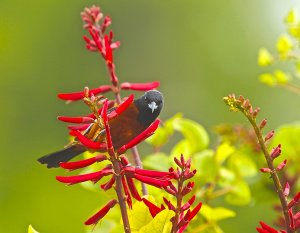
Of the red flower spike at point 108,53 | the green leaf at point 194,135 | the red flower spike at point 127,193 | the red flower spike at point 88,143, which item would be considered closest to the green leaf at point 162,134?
the green leaf at point 194,135

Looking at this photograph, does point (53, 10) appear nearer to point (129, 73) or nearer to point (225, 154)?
point (129, 73)

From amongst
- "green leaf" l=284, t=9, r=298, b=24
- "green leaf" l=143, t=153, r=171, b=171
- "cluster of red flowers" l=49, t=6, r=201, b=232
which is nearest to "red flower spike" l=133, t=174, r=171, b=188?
"cluster of red flowers" l=49, t=6, r=201, b=232

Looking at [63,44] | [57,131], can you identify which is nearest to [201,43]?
[63,44]

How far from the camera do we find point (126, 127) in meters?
1.89

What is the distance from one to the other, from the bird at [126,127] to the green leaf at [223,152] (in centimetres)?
24

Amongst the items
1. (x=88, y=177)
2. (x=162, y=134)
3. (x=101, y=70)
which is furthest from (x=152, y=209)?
(x=101, y=70)

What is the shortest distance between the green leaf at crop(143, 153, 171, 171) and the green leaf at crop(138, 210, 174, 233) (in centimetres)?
73

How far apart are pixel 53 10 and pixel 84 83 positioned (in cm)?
259

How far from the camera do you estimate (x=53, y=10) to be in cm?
1288

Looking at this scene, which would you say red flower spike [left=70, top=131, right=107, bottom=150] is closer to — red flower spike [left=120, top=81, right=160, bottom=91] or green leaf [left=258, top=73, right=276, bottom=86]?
red flower spike [left=120, top=81, right=160, bottom=91]

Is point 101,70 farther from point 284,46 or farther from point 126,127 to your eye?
point 126,127

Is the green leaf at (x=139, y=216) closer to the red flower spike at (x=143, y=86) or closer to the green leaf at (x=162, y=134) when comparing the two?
the red flower spike at (x=143, y=86)

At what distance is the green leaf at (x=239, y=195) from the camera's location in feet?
7.36

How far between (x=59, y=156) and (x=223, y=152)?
494mm
